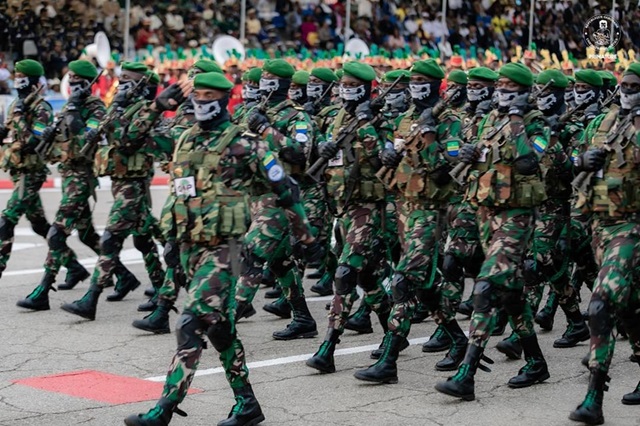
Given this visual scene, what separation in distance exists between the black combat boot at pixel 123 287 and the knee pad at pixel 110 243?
114 cm

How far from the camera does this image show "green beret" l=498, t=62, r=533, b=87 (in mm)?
8664

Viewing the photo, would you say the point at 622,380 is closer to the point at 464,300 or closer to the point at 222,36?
the point at 464,300

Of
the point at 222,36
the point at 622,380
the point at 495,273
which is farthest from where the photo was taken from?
the point at 222,36

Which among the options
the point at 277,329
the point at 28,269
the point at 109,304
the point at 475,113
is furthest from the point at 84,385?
the point at 28,269

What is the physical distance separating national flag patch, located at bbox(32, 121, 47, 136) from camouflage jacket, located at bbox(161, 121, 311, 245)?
4.23 meters

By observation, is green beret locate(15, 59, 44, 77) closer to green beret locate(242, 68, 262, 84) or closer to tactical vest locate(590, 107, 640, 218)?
green beret locate(242, 68, 262, 84)

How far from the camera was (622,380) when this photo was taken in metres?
9.05

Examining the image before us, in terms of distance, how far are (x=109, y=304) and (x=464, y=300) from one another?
3392 mm

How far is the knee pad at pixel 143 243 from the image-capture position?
37.6 ft

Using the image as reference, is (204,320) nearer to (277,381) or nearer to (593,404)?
(277,381)

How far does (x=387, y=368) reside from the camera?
345 inches

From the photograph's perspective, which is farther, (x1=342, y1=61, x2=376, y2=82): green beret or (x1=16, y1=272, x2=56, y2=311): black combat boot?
(x1=16, y1=272, x2=56, y2=311): black combat boot

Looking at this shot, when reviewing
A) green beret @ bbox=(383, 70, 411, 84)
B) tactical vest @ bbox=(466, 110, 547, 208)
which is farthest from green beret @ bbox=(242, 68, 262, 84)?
tactical vest @ bbox=(466, 110, 547, 208)

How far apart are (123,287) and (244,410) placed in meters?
4.78
